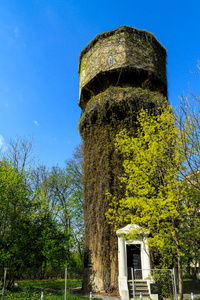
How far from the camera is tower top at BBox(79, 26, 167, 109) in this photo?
1731 centimetres

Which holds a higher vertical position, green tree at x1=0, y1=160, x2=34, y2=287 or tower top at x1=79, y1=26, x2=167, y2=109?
tower top at x1=79, y1=26, x2=167, y2=109

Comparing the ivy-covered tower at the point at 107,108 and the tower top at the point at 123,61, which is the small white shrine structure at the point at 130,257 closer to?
the ivy-covered tower at the point at 107,108

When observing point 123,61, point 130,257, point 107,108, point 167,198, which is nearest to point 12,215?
point 130,257

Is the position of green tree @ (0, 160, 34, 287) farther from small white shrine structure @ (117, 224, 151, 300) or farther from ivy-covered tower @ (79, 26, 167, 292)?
small white shrine structure @ (117, 224, 151, 300)

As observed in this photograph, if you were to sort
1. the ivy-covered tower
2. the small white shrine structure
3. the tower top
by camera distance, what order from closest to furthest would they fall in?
1. the small white shrine structure
2. the ivy-covered tower
3. the tower top

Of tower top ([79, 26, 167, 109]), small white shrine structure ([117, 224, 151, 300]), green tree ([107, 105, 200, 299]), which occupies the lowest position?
small white shrine structure ([117, 224, 151, 300])

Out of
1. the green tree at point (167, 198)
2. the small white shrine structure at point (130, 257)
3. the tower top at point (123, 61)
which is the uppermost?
the tower top at point (123, 61)

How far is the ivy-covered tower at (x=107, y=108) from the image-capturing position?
44.6 feet

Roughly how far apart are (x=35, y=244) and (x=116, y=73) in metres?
12.4

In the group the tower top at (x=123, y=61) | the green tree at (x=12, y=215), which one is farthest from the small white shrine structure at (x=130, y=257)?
the tower top at (x=123, y=61)

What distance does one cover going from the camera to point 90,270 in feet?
45.5

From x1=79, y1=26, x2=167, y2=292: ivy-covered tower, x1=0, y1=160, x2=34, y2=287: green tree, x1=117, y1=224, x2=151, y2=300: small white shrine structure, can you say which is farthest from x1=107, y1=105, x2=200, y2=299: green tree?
x1=0, y1=160, x2=34, y2=287: green tree

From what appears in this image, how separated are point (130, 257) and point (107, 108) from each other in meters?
9.27

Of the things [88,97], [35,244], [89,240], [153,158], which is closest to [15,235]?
[35,244]
